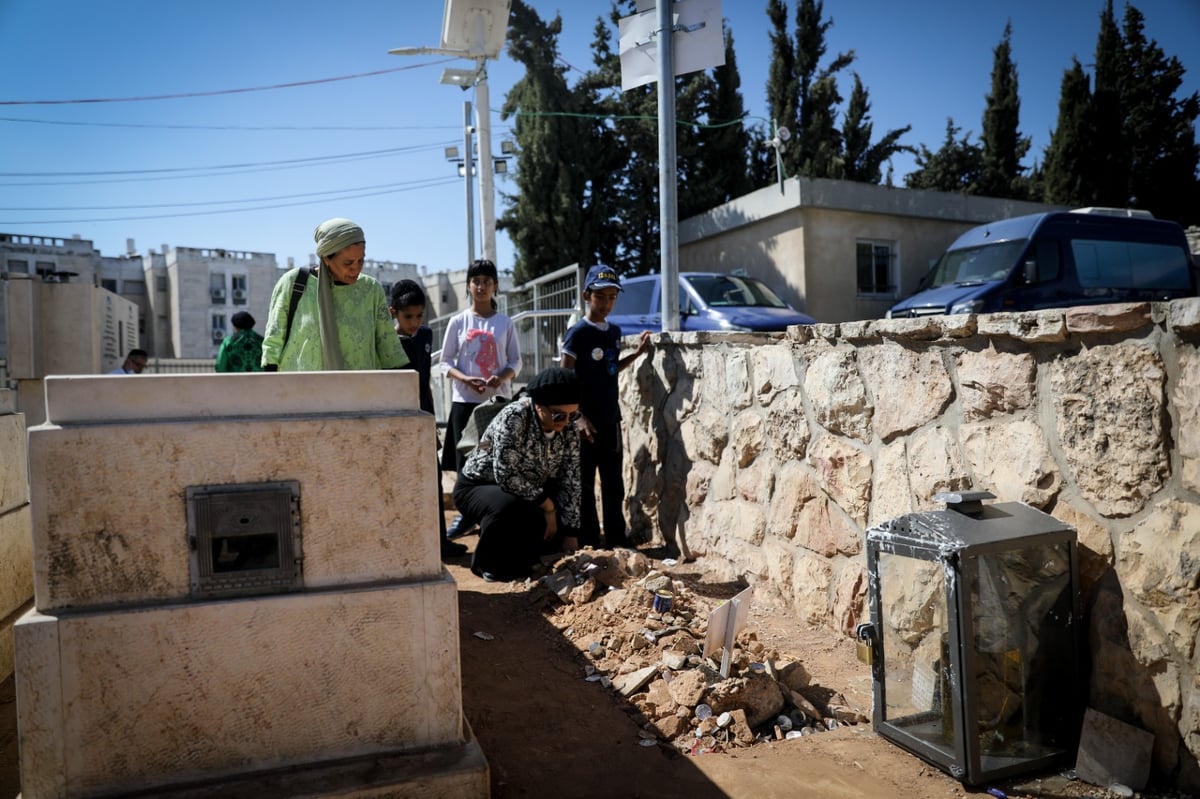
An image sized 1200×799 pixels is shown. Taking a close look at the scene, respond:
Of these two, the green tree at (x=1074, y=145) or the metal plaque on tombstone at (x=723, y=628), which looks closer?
the metal plaque on tombstone at (x=723, y=628)

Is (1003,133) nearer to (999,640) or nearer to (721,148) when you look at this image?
(721,148)

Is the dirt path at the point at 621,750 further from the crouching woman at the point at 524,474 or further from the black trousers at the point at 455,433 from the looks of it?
the black trousers at the point at 455,433

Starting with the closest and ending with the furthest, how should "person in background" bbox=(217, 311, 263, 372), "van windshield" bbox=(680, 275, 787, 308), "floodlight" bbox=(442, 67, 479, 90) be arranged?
"person in background" bbox=(217, 311, 263, 372), "van windshield" bbox=(680, 275, 787, 308), "floodlight" bbox=(442, 67, 479, 90)

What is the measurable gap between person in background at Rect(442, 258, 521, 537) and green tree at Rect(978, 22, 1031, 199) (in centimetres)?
2343

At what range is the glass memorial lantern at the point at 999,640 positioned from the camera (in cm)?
253

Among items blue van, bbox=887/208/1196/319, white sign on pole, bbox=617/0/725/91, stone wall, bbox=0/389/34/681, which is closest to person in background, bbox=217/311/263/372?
stone wall, bbox=0/389/34/681

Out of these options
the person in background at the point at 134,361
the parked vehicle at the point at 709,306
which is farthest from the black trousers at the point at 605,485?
the person in background at the point at 134,361

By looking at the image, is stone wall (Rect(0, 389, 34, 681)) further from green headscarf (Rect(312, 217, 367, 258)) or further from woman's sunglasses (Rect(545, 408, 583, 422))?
woman's sunglasses (Rect(545, 408, 583, 422))

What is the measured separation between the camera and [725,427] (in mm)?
4879

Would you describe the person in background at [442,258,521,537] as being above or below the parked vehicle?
below

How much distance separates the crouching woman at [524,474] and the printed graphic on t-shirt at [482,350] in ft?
2.29

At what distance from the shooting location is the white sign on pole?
554 centimetres

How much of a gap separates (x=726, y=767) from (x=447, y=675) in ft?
3.40

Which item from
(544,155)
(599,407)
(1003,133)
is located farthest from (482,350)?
(1003,133)
